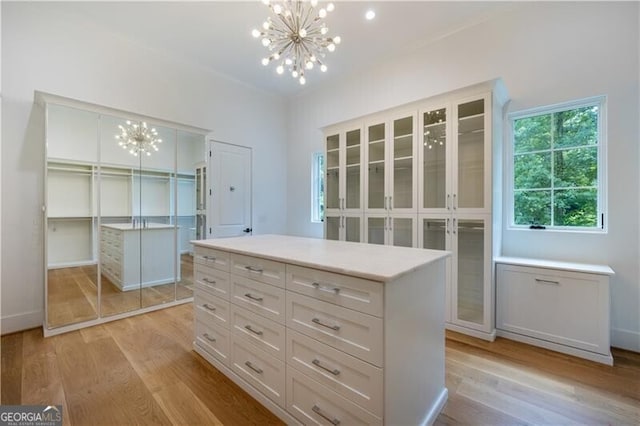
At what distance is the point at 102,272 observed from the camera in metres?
2.95

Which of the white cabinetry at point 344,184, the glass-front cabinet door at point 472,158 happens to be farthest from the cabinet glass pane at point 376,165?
the glass-front cabinet door at point 472,158

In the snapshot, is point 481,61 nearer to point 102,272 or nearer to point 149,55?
point 149,55

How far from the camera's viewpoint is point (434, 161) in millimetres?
2938

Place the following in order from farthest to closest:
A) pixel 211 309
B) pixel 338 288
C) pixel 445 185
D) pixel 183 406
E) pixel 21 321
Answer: pixel 445 185
pixel 21 321
pixel 211 309
pixel 183 406
pixel 338 288

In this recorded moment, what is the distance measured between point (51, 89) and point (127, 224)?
5.07 feet

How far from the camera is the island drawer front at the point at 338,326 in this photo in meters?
1.18

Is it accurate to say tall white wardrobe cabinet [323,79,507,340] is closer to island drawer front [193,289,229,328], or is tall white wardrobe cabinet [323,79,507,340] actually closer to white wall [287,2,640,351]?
white wall [287,2,640,351]

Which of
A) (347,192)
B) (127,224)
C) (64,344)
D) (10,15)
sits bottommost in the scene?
(64,344)

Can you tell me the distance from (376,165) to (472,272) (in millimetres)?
1603

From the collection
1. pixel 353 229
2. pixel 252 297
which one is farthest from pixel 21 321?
pixel 353 229

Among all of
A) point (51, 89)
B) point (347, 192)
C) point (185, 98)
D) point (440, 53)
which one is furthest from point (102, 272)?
point (440, 53)

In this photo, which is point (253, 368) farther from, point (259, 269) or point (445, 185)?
point (445, 185)

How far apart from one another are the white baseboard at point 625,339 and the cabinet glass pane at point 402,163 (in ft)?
6.70

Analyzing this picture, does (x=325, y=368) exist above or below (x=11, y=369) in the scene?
above
